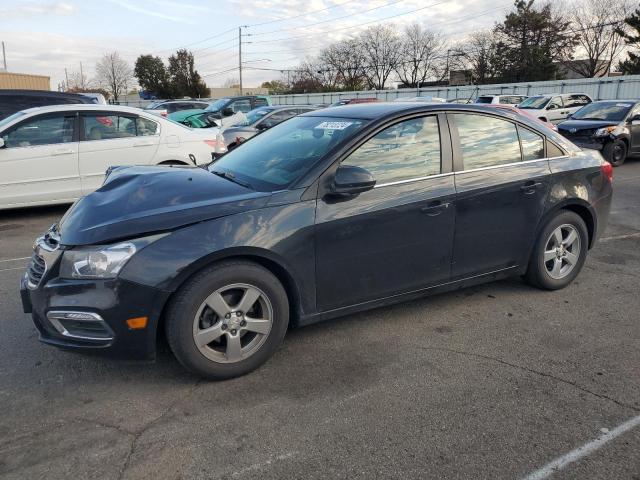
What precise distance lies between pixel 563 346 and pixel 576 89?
34.2 meters

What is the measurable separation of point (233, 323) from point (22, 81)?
1668 inches

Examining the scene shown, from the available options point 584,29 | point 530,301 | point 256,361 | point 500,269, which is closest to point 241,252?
point 256,361

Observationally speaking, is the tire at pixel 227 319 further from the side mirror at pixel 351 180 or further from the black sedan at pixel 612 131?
the black sedan at pixel 612 131

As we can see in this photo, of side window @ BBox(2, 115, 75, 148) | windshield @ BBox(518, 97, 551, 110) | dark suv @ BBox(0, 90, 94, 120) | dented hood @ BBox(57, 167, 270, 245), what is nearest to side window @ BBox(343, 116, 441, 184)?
dented hood @ BBox(57, 167, 270, 245)

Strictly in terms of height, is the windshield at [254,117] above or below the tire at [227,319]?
above

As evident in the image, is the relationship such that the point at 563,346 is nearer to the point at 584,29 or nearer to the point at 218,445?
the point at 218,445

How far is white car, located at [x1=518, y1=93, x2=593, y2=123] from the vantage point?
67.4 ft

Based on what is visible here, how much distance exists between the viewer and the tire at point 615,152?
12.9 metres

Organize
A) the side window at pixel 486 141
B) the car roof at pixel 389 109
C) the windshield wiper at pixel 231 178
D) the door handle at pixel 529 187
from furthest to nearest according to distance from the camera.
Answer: the door handle at pixel 529 187 < the side window at pixel 486 141 < the car roof at pixel 389 109 < the windshield wiper at pixel 231 178

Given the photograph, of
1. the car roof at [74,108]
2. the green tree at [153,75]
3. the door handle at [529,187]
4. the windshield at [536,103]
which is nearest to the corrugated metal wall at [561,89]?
the windshield at [536,103]

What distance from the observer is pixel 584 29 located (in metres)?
58.1

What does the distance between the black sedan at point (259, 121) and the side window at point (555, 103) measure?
1070 cm

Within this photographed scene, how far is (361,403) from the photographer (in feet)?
9.87

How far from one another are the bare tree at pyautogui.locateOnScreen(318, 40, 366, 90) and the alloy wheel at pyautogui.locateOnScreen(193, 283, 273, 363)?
3072 inches
